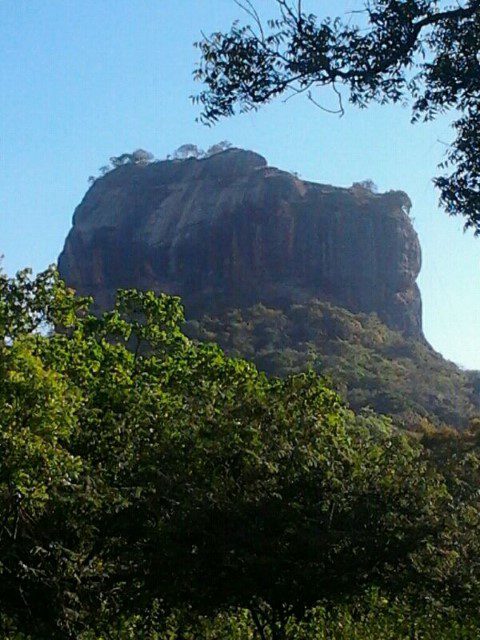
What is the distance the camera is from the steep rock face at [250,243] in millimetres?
80062

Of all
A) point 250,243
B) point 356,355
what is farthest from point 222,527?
point 250,243

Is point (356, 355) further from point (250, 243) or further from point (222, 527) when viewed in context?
point (222, 527)

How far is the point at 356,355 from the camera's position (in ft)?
209

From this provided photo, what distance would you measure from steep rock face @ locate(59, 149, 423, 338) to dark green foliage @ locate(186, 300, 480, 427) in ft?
16.6

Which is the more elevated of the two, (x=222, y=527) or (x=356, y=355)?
(x=356, y=355)

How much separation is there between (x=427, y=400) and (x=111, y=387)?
2004 inches

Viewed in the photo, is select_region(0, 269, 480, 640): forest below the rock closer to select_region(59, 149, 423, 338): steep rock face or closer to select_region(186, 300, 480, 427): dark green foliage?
select_region(186, 300, 480, 427): dark green foliage

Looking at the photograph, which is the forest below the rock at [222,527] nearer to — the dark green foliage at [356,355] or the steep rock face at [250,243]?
the dark green foliage at [356,355]

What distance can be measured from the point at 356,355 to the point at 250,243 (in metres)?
21.4

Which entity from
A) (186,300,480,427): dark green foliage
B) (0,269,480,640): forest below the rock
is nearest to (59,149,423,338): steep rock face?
(186,300,480,427): dark green foliage

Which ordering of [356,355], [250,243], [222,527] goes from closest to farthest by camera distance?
[222,527] < [356,355] < [250,243]

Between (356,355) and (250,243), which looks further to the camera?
(250,243)

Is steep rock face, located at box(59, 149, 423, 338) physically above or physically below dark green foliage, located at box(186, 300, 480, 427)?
above

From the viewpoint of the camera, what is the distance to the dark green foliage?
55206 millimetres
